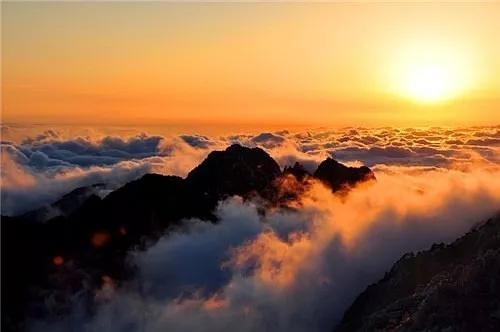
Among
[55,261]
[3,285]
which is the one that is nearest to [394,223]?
[55,261]

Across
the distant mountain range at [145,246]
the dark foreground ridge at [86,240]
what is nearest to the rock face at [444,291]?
the distant mountain range at [145,246]

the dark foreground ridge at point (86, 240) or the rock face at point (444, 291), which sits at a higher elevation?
the rock face at point (444, 291)

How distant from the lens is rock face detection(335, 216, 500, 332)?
194ft

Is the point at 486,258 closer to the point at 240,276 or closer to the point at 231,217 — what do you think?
the point at 240,276

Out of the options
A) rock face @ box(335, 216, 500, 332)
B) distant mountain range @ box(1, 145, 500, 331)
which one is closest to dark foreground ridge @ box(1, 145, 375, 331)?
distant mountain range @ box(1, 145, 500, 331)

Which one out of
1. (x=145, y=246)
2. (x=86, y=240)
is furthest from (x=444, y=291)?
(x=145, y=246)

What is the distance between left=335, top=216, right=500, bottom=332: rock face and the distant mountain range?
0.15m

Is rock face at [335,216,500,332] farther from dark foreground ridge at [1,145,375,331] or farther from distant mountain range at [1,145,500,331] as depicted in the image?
dark foreground ridge at [1,145,375,331]

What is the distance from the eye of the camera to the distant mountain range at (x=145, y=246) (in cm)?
7056

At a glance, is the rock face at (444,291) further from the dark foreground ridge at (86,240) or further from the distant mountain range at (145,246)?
the dark foreground ridge at (86,240)

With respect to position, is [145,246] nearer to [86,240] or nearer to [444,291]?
[86,240]

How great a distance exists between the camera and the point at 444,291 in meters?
64.1

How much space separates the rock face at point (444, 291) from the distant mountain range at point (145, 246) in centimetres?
15

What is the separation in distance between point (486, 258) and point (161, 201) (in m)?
121
